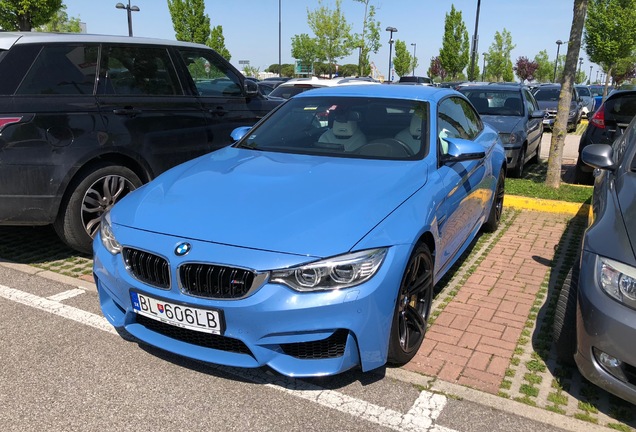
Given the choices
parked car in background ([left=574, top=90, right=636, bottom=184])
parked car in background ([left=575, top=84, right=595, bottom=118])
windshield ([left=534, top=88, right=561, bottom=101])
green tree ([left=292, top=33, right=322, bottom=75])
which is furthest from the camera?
green tree ([left=292, top=33, right=322, bottom=75])

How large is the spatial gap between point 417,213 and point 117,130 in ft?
9.92

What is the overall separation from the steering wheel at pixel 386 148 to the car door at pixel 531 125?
5710 mm

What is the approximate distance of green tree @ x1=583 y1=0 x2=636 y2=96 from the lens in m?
25.4

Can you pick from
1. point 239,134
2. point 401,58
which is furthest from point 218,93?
point 401,58

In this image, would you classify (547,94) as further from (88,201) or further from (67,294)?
(67,294)

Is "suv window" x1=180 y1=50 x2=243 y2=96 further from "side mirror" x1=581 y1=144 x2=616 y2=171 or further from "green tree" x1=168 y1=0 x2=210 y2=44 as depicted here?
"green tree" x1=168 y1=0 x2=210 y2=44

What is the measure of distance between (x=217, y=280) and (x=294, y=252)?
41cm

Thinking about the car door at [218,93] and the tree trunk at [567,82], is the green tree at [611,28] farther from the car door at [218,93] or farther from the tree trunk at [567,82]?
the car door at [218,93]

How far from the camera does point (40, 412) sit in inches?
109

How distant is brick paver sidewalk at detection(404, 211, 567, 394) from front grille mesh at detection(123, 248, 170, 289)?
1.52 meters

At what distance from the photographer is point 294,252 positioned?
103 inches

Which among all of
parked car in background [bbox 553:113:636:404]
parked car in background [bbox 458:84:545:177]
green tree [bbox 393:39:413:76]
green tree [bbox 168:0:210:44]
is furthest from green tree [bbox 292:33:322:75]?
parked car in background [bbox 553:113:636:404]

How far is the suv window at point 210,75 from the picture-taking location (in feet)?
18.9

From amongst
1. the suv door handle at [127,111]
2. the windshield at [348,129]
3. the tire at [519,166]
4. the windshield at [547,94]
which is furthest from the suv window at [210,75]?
the windshield at [547,94]
